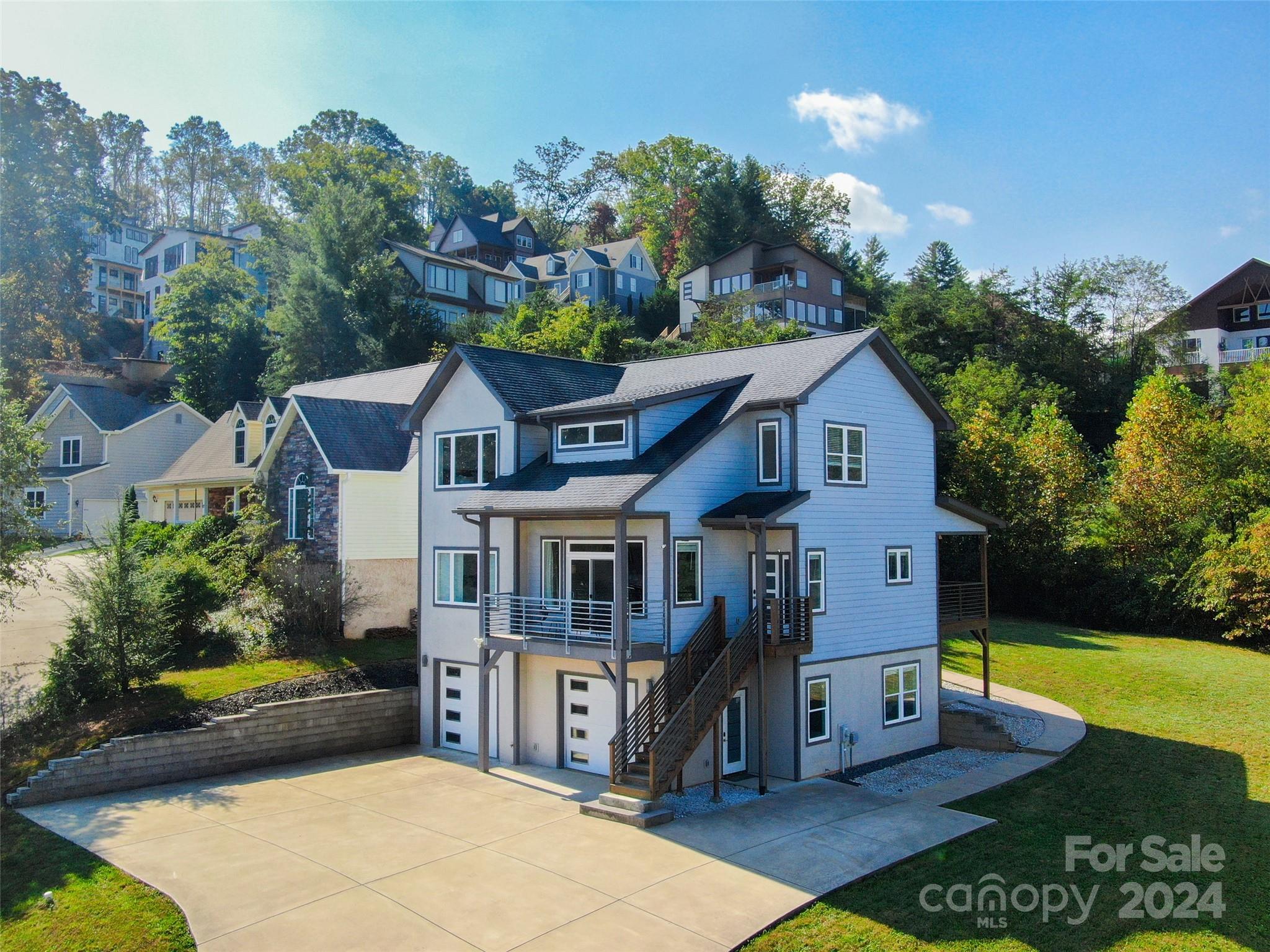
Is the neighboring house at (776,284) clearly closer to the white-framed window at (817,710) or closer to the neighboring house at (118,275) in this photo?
the white-framed window at (817,710)

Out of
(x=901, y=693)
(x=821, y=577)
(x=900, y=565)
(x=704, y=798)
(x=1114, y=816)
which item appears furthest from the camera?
(x=900, y=565)

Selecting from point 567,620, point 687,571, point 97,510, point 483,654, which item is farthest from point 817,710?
point 97,510

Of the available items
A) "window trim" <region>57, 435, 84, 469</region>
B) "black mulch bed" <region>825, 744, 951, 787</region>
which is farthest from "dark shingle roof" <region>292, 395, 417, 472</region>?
"window trim" <region>57, 435, 84, 469</region>

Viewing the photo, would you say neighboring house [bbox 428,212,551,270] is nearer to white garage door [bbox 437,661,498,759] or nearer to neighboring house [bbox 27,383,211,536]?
neighboring house [bbox 27,383,211,536]

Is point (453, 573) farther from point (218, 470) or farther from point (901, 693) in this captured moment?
point (218, 470)

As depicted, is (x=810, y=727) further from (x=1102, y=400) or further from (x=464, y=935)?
(x=1102, y=400)
